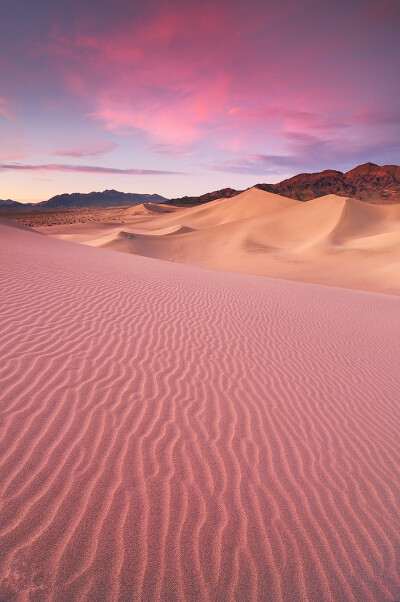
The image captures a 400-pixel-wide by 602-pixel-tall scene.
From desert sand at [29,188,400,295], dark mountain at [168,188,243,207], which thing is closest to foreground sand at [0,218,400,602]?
desert sand at [29,188,400,295]

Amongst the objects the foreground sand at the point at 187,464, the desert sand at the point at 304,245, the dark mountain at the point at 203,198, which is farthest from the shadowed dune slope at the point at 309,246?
the dark mountain at the point at 203,198

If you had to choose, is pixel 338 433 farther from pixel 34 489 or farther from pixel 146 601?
pixel 34 489

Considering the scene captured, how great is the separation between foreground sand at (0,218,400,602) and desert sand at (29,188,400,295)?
15558 mm

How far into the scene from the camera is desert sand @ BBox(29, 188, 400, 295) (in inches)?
837

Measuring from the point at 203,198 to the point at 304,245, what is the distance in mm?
148548

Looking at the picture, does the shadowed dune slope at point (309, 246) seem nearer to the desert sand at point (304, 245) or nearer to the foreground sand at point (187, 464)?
the desert sand at point (304, 245)

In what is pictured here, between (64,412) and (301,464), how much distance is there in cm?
236

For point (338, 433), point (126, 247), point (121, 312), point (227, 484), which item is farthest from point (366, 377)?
point (126, 247)

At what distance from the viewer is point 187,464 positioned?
294 cm

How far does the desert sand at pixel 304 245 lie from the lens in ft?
69.8

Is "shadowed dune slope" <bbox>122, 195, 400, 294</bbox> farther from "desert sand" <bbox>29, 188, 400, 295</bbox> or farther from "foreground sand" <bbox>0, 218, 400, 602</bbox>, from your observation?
"foreground sand" <bbox>0, 218, 400, 602</bbox>

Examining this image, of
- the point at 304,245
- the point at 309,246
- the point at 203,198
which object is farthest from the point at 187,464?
the point at 203,198

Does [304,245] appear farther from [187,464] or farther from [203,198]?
[203,198]

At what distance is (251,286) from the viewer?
1223 centimetres
